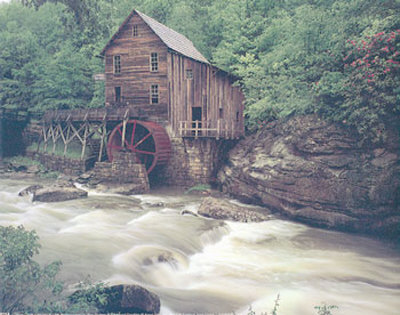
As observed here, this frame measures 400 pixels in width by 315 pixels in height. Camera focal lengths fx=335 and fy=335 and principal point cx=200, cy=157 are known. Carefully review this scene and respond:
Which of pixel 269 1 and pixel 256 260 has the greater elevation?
pixel 269 1

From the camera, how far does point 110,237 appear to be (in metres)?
8.81

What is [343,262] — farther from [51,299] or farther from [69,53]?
[69,53]

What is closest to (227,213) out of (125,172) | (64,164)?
(125,172)

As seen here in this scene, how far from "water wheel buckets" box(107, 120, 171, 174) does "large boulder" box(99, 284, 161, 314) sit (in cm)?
1284

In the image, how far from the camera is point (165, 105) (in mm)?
18969

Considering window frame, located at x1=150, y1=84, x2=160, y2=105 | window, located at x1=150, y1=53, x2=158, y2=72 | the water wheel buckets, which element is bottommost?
the water wheel buckets

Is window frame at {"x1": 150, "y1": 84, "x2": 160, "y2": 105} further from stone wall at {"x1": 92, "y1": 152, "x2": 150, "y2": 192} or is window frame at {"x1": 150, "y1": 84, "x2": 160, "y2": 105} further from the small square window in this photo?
stone wall at {"x1": 92, "y1": 152, "x2": 150, "y2": 192}

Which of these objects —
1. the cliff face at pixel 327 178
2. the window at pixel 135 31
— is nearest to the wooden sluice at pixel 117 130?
the window at pixel 135 31

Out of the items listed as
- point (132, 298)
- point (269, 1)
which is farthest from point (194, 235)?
point (269, 1)

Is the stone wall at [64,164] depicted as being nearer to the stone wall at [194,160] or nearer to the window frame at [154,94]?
A: the stone wall at [194,160]

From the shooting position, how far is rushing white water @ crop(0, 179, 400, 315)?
6.42 meters

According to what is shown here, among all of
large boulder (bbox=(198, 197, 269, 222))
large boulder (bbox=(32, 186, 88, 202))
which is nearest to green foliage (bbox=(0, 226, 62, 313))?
large boulder (bbox=(198, 197, 269, 222))

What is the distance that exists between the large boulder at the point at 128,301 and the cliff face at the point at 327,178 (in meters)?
8.18

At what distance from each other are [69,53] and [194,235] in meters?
19.6
